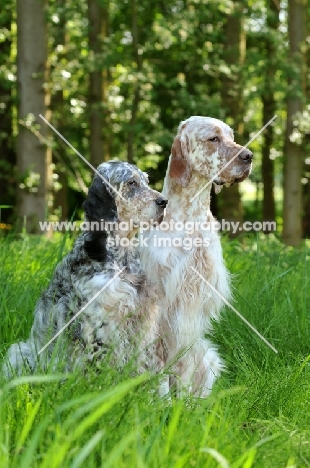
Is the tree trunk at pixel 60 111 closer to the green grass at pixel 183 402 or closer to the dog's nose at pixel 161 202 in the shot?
the green grass at pixel 183 402

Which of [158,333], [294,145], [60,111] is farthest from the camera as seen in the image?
[60,111]

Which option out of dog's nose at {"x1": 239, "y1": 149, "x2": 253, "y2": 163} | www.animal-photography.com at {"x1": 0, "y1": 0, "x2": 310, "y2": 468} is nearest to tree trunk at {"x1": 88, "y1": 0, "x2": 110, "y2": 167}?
www.animal-photography.com at {"x1": 0, "y1": 0, "x2": 310, "y2": 468}

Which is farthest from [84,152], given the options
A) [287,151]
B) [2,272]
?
[2,272]

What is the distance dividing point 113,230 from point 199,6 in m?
8.82

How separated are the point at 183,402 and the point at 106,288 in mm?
799

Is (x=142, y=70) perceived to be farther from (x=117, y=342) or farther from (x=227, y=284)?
(x=117, y=342)

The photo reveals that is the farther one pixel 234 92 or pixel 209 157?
pixel 234 92

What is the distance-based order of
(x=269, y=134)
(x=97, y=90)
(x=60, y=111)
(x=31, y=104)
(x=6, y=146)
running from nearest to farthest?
(x=31, y=104) → (x=97, y=90) → (x=60, y=111) → (x=6, y=146) → (x=269, y=134)

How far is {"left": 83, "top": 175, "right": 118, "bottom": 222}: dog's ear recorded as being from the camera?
385 cm

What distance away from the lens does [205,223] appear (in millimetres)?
4215

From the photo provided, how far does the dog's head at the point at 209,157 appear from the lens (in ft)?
13.8

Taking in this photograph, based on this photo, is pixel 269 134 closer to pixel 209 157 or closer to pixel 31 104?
pixel 31 104

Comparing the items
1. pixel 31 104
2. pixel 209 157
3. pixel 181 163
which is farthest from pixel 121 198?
pixel 31 104

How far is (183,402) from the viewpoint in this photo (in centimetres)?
319
